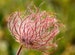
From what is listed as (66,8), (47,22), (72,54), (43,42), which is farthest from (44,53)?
(66,8)

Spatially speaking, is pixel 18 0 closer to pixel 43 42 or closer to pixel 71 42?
pixel 71 42

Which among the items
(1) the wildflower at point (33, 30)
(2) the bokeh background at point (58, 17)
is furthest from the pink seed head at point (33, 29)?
(2) the bokeh background at point (58, 17)

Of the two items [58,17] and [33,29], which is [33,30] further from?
[58,17]

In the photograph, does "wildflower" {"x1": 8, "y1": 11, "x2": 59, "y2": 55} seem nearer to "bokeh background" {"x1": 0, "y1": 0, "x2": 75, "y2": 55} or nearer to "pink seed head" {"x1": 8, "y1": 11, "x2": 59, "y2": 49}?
"pink seed head" {"x1": 8, "y1": 11, "x2": 59, "y2": 49}

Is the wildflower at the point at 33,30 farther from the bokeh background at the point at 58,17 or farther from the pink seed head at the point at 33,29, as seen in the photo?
the bokeh background at the point at 58,17

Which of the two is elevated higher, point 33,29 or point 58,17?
point 58,17

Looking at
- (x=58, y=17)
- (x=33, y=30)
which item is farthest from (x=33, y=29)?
(x=58, y=17)

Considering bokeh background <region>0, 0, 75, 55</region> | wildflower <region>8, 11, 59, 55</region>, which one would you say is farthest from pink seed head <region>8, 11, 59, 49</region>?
bokeh background <region>0, 0, 75, 55</region>
